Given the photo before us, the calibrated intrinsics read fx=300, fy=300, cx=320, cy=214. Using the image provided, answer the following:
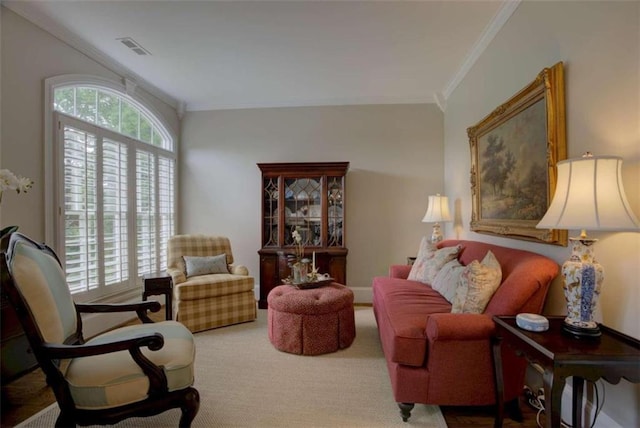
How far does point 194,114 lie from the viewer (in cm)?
473

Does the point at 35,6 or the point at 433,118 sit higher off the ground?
the point at 35,6

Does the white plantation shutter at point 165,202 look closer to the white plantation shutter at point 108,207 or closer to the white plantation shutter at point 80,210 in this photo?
the white plantation shutter at point 108,207

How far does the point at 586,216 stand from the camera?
4.40 feet

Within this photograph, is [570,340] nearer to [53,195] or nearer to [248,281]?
[248,281]

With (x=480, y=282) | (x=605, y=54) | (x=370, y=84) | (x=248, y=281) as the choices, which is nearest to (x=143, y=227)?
(x=248, y=281)

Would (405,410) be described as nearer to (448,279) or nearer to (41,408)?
(448,279)

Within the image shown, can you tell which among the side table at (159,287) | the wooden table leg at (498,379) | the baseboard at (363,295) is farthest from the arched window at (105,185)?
the wooden table leg at (498,379)

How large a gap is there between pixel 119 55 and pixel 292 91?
6.62 feet

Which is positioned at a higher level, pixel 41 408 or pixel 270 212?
pixel 270 212

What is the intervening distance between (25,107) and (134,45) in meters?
1.12

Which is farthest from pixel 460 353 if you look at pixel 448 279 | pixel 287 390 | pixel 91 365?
pixel 91 365

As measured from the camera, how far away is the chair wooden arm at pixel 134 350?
4.53ft

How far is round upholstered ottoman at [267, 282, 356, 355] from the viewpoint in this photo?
264cm

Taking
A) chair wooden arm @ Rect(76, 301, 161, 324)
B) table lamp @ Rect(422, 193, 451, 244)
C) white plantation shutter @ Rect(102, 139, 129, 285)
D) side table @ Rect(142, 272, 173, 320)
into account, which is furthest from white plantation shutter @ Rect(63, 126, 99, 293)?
table lamp @ Rect(422, 193, 451, 244)
